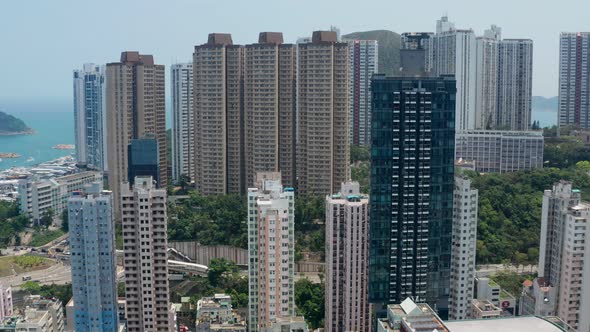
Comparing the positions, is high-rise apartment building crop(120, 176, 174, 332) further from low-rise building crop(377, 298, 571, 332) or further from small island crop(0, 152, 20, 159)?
small island crop(0, 152, 20, 159)

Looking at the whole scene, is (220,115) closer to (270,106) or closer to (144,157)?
(270,106)

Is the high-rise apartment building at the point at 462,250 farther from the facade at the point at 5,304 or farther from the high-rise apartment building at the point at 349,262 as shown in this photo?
the facade at the point at 5,304

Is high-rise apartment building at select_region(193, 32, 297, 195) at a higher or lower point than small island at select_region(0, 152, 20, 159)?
higher

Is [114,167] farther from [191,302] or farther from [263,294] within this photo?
[263,294]

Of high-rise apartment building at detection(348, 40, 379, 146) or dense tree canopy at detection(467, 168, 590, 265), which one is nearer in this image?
dense tree canopy at detection(467, 168, 590, 265)

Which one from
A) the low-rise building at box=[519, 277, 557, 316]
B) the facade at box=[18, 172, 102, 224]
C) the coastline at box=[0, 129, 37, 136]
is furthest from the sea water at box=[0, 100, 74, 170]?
the low-rise building at box=[519, 277, 557, 316]

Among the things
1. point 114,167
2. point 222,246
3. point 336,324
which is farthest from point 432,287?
point 114,167
